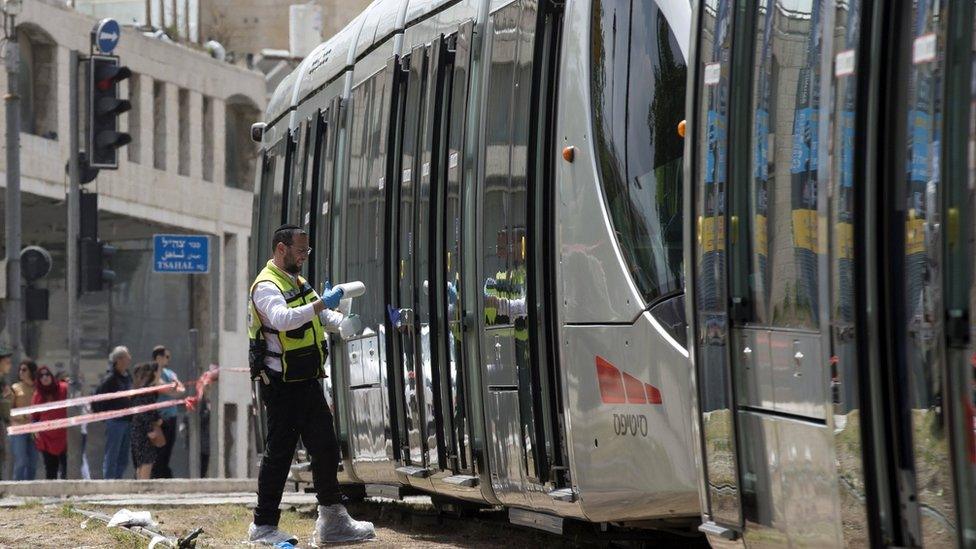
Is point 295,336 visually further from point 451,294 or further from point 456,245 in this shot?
point 456,245

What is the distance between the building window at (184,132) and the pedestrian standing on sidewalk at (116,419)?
95.3 feet

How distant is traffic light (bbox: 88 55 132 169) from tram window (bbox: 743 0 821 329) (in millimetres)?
16115

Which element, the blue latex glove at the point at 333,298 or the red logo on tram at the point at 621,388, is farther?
the blue latex glove at the point at 333,298

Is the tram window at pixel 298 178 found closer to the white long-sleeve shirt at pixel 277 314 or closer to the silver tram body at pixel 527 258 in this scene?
the silver tram body at pixel 527 258

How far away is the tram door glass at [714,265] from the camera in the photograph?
7.19 meters

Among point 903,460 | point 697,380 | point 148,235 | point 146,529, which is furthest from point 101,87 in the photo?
point 148,235

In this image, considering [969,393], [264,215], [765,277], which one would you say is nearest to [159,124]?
[264,215]

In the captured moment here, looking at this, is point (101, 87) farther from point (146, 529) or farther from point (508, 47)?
point (508, 47)

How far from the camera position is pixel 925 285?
227 inches

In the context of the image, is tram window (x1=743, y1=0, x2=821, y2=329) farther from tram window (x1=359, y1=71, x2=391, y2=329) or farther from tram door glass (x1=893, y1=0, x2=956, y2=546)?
tram window (x1=359, y1=71, x2=391, y2=329)

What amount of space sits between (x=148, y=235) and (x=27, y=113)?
7.07 m

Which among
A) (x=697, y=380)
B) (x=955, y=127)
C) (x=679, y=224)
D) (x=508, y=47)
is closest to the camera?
(x=955, y=127)

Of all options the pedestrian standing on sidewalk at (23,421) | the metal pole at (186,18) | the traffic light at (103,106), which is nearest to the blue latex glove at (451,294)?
the traffic light at (103,106)

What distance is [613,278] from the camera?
8.91 meters
